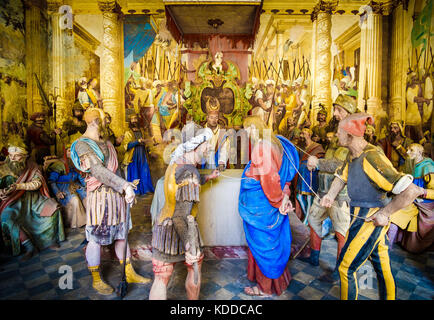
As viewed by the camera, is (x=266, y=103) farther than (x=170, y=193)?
Yes

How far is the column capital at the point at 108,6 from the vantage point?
17.5 ft

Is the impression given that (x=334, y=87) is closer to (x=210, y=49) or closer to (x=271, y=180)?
(x=210, y=49)

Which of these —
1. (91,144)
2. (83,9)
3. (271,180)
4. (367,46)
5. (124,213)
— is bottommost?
(124,213)

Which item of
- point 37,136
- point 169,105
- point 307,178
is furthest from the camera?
point 169,105

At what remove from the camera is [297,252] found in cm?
301

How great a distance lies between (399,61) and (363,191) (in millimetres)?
5277

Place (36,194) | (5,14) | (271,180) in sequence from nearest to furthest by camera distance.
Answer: (271,180) → (36,194) → (5,14)

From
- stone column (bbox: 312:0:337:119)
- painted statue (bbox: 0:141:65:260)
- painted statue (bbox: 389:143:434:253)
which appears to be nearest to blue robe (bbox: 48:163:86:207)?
painted statue (bbox: 0:141:65:260)

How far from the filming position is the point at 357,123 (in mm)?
1718

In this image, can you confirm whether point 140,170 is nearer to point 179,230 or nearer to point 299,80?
point 179,230

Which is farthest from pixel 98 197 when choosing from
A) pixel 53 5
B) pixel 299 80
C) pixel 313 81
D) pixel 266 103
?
pixel 53 5

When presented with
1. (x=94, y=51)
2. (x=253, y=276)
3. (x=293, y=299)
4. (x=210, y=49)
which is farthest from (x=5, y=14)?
(x=293, y=299)

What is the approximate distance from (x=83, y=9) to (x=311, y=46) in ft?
21.1

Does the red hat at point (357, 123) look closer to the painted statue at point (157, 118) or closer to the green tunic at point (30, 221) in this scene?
the green tunic at point (30, 221)
